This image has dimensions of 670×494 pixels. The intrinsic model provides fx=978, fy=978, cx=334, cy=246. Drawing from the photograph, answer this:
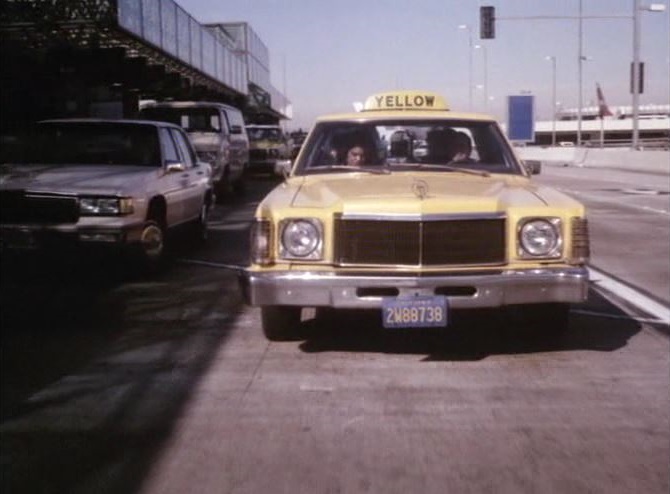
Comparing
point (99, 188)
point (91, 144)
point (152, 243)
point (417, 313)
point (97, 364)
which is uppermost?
point (91, 144)

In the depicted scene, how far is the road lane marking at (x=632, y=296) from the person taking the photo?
8.00m

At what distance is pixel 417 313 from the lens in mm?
5965

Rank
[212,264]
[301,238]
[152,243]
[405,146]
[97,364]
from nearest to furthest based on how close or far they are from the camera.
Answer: [301,238] → [97,364] → [405,146] → [152,243] → [212,264]

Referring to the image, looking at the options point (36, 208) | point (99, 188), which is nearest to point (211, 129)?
point (99, 188)

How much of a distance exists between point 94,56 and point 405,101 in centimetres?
1585

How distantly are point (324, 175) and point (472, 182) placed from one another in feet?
3.90

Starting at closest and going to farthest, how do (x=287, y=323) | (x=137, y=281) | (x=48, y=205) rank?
(x=287, y=323) → (x=48, y=205) → (x=137, y=281)

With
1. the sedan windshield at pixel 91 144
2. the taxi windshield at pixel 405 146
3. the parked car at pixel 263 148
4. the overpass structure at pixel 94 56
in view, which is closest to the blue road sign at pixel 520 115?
the parked car at pixel 263 148

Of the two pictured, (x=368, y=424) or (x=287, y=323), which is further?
(x=287, y=323)

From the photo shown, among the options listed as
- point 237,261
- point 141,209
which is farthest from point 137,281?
point 237,261

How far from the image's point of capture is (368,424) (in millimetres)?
5055

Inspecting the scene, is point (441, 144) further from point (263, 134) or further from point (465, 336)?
point (263, 134)

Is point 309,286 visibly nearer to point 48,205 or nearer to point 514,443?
point 514,443

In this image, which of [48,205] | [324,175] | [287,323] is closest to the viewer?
[287,323]
